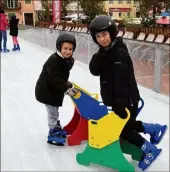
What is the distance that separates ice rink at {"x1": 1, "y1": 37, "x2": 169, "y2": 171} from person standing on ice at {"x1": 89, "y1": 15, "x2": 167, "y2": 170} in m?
0.24

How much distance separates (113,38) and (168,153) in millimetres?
1013

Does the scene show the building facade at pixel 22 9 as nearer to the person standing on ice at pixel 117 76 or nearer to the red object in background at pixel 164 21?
the red object in background at pixel 164 21

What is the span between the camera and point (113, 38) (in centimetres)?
186

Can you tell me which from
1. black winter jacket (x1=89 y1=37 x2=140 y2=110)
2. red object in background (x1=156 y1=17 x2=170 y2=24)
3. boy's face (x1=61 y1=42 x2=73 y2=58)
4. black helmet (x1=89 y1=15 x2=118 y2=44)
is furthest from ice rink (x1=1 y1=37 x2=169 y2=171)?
red object in background (x1=156 y1=17 x2=170 y2=24)

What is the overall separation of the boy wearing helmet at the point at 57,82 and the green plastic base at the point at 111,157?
1.42 feet

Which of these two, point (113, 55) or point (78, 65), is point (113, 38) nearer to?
point (113, 55)

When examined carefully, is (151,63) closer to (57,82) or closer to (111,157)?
(57,82)

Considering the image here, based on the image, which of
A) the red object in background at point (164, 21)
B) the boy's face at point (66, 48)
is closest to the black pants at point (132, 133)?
the boy's face at point (66, 48)

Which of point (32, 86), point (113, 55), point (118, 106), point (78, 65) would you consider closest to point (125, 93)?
point (118, 106)

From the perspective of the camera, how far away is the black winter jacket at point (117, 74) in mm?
1831

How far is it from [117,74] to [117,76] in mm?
12

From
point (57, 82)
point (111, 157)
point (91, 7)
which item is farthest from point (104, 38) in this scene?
point (91, 7)

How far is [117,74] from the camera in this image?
6.00 feet

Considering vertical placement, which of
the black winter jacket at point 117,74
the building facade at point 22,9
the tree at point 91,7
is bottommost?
the black winter jacket at point 117,74
